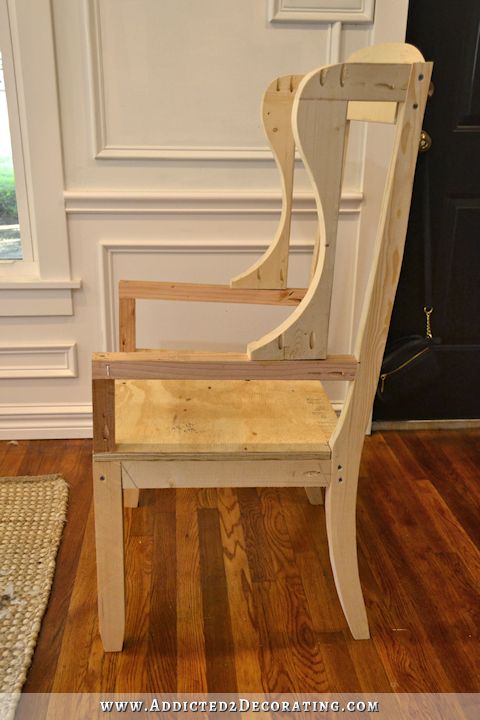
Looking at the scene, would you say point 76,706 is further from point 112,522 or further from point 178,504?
point 178,504

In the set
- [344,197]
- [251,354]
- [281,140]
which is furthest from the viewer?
[344,197]

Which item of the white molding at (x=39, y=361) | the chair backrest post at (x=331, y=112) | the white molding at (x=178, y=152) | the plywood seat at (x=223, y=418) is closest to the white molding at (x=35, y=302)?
the white molding at (x=39, y=361)

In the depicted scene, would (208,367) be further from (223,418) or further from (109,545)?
(109,545)

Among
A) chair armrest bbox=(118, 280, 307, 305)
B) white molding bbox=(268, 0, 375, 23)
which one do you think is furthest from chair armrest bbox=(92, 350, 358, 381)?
white molding bbox=(268, 0, 375, 23)

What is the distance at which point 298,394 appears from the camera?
1447 millimetres

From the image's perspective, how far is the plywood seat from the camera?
120 cm

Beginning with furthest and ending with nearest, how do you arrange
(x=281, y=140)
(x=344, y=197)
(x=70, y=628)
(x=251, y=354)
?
(x=344, y=197), (x=281, y=140), (x=70, y=628), (x=251, y=354)

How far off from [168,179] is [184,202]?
0.25ft

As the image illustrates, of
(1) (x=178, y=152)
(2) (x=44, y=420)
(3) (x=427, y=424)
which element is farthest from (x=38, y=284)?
(3) (x=427, y=424)

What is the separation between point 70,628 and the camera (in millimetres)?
1337

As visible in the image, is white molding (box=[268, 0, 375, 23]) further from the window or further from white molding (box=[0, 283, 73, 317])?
white molding (box=[0, 283, 73, 317])

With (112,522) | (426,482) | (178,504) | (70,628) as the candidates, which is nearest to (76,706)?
(70,628)

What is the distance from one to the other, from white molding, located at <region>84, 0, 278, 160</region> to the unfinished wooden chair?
1.21ft

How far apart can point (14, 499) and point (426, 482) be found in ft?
3.82
